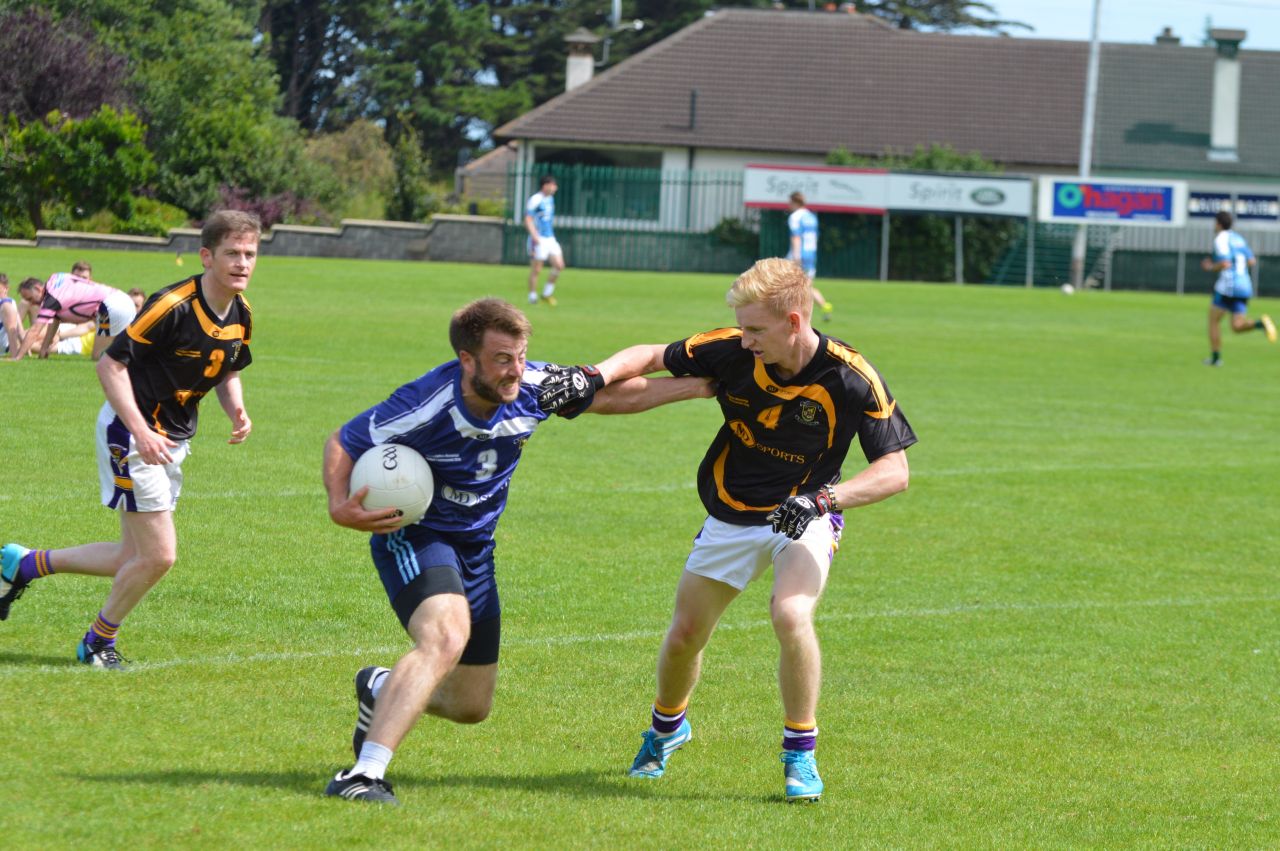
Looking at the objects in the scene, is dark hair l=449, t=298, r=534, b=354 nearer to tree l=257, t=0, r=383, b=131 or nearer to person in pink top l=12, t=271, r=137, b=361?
person in pink top l=12, t=271, r=137, b=361

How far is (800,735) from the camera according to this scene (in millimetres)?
5973

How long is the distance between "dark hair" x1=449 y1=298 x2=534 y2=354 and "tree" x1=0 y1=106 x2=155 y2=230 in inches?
1122

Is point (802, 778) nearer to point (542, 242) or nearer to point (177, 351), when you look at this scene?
point (177, 351)

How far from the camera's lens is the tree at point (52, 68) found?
95.8 feet

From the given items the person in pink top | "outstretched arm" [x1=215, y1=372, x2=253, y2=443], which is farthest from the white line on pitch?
the person in pink top

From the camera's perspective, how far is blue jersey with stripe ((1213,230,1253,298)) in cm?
2512

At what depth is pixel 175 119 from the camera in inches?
1570

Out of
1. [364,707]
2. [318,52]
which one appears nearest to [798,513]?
[364,707]

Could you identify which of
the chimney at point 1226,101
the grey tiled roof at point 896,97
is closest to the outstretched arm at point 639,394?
the grey tiled roof at point 896,97

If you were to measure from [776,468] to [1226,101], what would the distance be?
165ft

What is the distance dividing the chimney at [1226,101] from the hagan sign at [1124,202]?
882 cm

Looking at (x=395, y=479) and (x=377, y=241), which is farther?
(x=377, y=241)

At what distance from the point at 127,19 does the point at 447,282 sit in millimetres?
9784

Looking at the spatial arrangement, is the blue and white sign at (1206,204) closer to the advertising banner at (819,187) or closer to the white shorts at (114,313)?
the advertising banner at (819,187)
